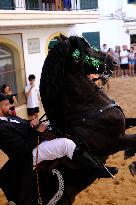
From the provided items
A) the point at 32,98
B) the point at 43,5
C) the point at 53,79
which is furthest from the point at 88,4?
the point at 53,79

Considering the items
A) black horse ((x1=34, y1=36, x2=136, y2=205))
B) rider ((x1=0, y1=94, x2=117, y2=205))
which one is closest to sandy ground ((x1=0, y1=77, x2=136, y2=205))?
black horse ((x1=34, y1=36, x2=136, y2=205))

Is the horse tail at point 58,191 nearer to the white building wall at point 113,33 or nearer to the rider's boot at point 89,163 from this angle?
the rider's boot at point 89,163

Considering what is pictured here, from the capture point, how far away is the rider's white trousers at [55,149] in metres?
3.59

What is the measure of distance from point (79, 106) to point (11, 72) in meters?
8.16

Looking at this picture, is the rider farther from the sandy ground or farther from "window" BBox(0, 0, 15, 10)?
"window" BBox(0, 0, 15, 10)

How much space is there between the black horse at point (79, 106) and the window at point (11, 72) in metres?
7.83

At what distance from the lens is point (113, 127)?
3.77m

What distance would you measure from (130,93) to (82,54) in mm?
11647

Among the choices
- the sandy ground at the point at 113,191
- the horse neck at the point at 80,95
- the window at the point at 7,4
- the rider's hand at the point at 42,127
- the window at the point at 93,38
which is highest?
the window at the point at 7,4

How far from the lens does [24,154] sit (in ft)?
11.9

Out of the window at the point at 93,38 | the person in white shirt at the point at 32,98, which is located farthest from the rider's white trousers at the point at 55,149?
the window at the point at 93,38

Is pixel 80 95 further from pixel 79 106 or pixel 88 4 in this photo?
pixel 88 4

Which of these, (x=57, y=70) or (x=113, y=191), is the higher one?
(x=57, y=70)

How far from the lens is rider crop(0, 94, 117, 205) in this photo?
3.58 metres
